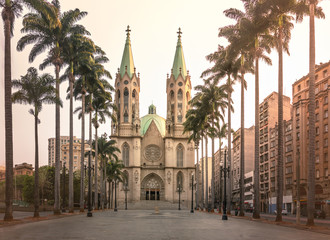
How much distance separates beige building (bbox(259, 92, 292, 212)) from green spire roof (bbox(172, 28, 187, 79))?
23.9 meters

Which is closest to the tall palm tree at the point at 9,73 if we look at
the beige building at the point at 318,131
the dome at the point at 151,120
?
the beige building at the point at 318,131

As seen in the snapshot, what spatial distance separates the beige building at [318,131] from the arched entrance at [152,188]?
41663 mm

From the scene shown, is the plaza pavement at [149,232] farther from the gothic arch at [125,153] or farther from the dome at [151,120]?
the dome at [151,120]

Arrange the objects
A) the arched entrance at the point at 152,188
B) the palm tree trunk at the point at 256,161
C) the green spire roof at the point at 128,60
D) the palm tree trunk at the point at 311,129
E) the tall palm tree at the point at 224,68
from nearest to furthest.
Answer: the palm tree trunk at the point at 311,129
the palm tree trunk at the point at 256,161
the tall palm tree at the point at 224,68
the arched entrance at the point at 152,188
the green spire roof at the point at 128,60

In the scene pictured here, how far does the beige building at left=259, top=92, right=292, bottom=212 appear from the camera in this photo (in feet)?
317

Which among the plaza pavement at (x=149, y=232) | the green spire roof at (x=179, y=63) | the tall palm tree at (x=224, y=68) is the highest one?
the green spire roof at (x=179, y=63)

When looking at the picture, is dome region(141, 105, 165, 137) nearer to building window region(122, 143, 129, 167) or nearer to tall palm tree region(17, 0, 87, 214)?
building window region(122, 143, 129, 167)

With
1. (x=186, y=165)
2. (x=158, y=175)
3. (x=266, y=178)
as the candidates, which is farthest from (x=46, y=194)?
(x=266, y=178)

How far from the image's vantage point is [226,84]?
55125mm

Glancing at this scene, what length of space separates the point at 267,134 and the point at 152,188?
32.2m

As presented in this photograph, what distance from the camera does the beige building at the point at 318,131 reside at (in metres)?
63.1

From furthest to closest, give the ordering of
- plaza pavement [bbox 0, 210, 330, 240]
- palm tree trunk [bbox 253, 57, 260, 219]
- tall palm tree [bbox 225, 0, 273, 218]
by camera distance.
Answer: palm tree trunk [bbox 253, 57, 260, 219] < tall palm tree [bbox 225, 0, 273, 218] < plaza pavement [bbox 0, 210, 330, 240]

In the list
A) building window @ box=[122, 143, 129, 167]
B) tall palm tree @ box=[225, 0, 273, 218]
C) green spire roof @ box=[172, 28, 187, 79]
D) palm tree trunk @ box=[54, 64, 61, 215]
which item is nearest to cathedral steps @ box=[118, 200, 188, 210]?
building window @ box=[122, 143, 129, 167]

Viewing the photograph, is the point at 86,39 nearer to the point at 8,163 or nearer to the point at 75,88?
the point at 75,88
